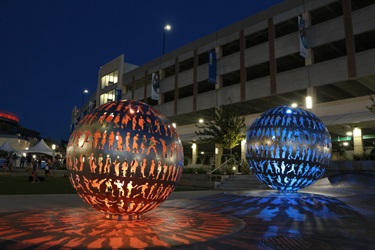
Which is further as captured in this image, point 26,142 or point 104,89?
point 26,142

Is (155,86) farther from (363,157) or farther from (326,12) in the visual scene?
(363,157)

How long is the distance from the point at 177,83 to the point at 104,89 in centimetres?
2319

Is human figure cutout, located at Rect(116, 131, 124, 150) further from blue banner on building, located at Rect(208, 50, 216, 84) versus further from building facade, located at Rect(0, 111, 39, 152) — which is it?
building facade, located at Rect(0, 111, 39, 152)

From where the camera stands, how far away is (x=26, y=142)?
74.3 meters

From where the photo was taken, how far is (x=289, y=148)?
35.8 ft

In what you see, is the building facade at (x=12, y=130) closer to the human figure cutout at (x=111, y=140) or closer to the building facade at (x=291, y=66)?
the building facade at (x=291, y=66)

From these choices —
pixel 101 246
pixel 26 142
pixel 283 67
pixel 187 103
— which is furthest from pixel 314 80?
pixel 26 142

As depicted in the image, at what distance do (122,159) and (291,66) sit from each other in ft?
112

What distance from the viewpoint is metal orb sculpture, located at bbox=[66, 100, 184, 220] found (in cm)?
566

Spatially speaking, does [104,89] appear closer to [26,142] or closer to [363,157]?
[26,142]

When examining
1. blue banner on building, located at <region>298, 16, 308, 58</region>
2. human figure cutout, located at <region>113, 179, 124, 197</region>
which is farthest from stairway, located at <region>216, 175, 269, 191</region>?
blue banner on building, located at <region>298, 16, 308, 58</region>

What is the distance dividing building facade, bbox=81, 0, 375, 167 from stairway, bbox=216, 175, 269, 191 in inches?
410

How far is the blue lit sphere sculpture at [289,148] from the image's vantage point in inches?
430

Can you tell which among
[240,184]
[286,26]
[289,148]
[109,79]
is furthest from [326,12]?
[109,79]
